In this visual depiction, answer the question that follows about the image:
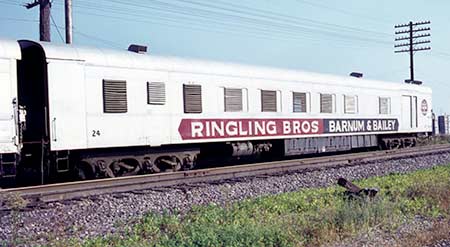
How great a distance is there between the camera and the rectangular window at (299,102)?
65.6 feet

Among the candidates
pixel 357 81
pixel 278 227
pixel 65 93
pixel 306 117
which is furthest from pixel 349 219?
pixel 357 81

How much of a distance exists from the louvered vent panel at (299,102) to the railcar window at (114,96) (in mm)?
7619

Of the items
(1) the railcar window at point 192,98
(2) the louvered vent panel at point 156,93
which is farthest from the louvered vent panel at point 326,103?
(2) the louvered vent panel at point 156,93

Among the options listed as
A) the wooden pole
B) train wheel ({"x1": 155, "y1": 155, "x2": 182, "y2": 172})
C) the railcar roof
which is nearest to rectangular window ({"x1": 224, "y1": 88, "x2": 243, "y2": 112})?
the railcar roof

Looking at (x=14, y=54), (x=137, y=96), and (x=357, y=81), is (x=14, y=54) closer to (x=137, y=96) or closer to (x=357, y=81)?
Result: (x=137, y=96)

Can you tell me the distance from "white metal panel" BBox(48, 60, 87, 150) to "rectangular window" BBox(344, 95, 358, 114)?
12663 millimetres

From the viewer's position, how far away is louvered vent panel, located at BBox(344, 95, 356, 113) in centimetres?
2290

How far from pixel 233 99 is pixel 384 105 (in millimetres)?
10835

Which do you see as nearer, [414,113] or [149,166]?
[149,166]

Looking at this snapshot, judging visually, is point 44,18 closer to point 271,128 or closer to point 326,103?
point 271,128

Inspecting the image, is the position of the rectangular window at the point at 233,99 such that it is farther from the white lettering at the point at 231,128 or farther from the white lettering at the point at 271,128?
the white lettering at the point at 271,128

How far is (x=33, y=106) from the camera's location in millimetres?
13414

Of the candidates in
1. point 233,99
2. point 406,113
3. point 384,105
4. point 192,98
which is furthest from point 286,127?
point 406,113

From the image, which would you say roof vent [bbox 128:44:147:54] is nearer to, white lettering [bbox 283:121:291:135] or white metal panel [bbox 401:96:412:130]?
white lettering [bbox 283:121:291:135]
